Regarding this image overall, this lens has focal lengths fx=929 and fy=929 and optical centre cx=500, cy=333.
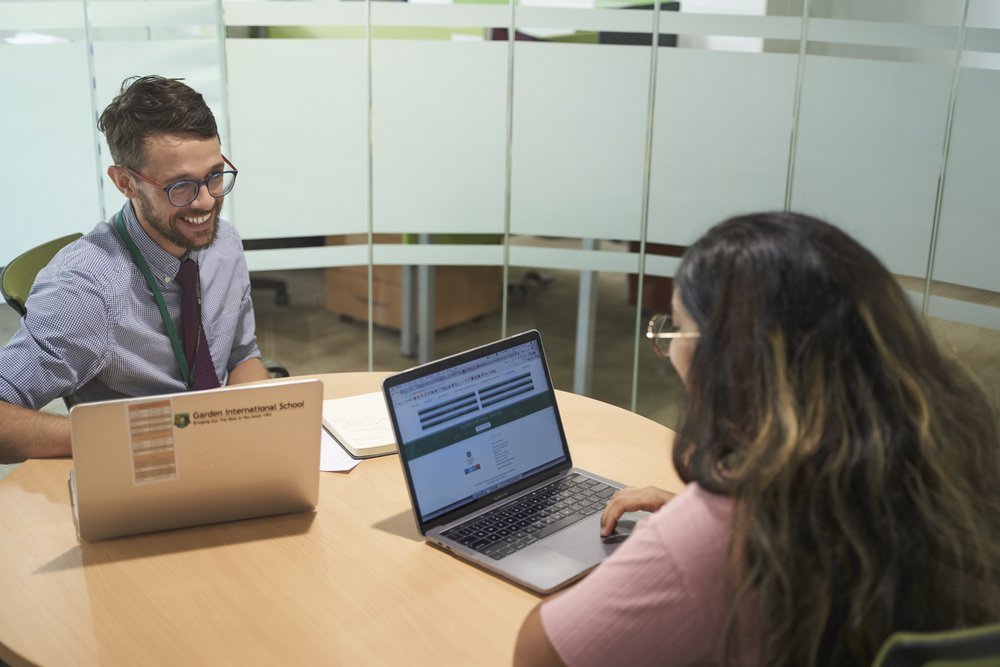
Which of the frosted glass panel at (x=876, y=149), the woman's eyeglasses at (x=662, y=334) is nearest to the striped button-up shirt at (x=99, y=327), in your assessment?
the woman's eyeglasses at (x=662, y=334)

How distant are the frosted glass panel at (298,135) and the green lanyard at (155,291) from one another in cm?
160

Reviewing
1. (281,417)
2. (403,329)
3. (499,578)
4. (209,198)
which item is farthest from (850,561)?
(403,329)

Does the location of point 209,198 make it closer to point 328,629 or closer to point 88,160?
point 328,629

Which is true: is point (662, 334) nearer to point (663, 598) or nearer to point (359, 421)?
point (663, 598)

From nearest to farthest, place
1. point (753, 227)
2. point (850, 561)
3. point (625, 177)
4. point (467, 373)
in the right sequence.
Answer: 1. point (850, 561)
2. point (753, 227)
3. point (467, 373)
4. point (625, 177)

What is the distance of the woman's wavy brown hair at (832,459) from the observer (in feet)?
3.21

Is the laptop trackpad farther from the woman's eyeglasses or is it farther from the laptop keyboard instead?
the woman's eyeglasses

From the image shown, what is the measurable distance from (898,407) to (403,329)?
3182 millimetres

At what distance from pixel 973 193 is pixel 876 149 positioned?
38 cm

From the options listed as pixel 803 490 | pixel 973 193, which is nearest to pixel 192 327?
pixel 803 490

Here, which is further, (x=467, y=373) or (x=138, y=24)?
(x=138, y=24)

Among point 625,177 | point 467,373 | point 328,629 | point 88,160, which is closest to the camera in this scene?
point 328,629

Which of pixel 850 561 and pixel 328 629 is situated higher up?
pixel 850 561

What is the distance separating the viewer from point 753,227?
1.09 metres
